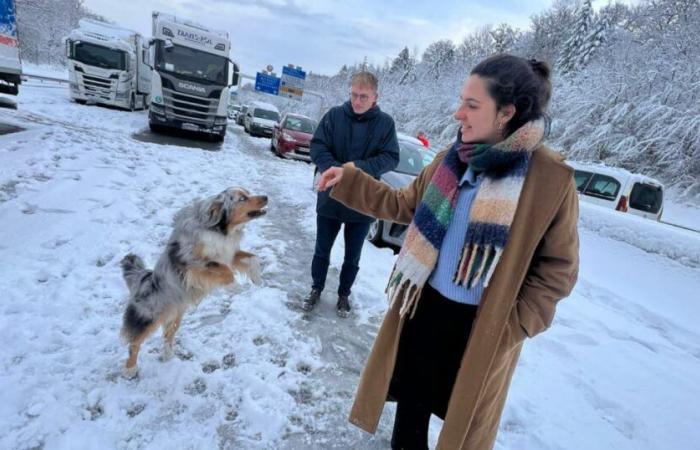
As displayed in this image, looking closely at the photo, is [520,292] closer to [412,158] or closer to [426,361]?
[426,361]

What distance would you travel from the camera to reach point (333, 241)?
3762 mm

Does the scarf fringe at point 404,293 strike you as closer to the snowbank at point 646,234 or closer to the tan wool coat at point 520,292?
the tan wool coat at point 520,292

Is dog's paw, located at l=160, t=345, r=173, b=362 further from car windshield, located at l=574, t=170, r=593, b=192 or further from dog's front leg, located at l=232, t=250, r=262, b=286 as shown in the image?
car windshield, located at l=574, t=170, r=593, b=192

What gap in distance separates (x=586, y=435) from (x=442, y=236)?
2407mm

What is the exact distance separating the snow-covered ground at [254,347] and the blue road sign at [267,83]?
73.8 feet

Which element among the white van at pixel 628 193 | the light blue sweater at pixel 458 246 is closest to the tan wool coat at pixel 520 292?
the light blue sweater at pixel 458 246

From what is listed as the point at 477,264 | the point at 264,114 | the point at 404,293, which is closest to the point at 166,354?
the point at 404,293

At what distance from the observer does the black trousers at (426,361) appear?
1.74m

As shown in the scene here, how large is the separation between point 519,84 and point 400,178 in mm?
5202

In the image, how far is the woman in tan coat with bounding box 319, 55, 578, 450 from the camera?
1458mm

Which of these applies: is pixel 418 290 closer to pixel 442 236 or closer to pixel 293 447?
pixel 442 236

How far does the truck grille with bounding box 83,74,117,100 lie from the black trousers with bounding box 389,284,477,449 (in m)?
19.1

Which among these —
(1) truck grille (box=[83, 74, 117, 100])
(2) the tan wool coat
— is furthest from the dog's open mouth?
(1) truck grille (box=[83, 74, 117, 100])

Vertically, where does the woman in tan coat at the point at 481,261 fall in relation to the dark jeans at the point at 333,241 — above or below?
above
